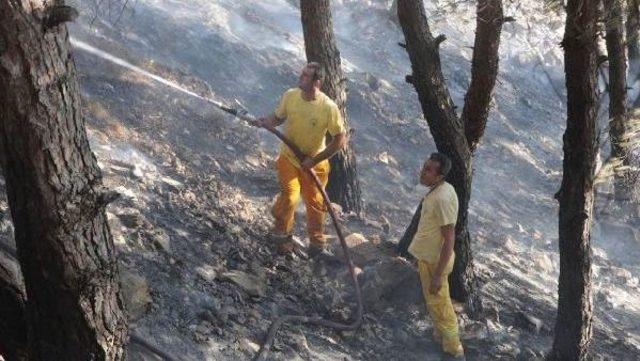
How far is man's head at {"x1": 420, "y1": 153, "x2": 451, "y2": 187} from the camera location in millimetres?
5008

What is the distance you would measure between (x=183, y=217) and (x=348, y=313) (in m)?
1.77

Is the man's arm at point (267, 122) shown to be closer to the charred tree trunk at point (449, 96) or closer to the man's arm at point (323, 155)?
the man's arm at point (323, 155)

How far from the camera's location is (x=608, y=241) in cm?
1120

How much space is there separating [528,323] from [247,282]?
2972mm

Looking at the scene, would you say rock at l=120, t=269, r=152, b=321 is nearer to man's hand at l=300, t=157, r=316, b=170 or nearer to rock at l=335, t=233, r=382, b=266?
man's hand at l=300, t=157, r=316, b=170

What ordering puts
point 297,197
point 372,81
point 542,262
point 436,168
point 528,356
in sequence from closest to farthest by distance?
point 436,168
point 528,356
point 297,197
point 542,262
point 372,81

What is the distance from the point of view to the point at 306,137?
5.90 meters

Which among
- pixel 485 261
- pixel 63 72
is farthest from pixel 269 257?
pixel 63 72

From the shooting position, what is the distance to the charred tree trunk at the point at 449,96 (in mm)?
5773

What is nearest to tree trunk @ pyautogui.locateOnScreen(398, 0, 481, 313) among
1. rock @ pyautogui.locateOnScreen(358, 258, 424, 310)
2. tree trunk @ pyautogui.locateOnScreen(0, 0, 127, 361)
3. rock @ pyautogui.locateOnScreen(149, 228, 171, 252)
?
rock @ pyautogui.locateOnScreen(358, 258, 424, 310)

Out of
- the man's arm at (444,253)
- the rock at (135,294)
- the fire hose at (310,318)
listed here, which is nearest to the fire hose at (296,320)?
the fire hose at (310,318)

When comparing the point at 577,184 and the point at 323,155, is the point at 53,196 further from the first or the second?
the point at 577,184

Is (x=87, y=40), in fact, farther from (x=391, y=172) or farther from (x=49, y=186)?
(x=49, y=186)

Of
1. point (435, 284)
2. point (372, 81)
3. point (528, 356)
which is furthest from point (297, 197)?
point (372, 81)
